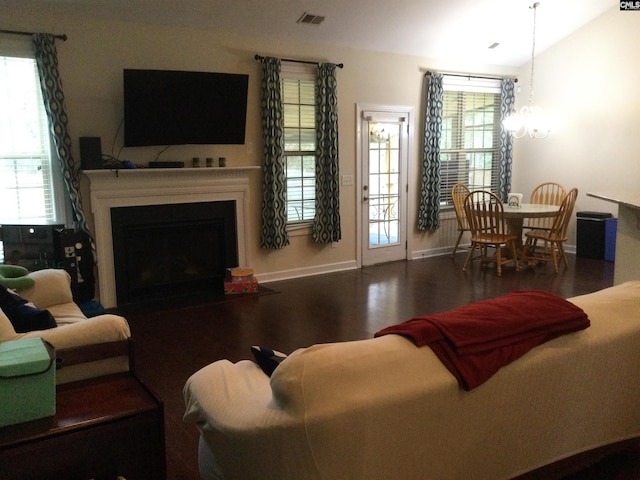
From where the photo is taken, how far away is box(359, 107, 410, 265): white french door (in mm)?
6719

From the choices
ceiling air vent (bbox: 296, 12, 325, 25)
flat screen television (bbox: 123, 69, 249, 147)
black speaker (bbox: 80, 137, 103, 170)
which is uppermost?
ceiling air vent (bbox: 296, 12, 325, 25)

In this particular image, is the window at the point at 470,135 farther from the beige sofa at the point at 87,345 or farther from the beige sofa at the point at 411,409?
the beige sofa at the point at 87,345

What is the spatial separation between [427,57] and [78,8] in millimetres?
4241

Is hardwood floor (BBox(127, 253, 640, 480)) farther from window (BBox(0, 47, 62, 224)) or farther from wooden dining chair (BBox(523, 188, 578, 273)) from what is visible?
window (BBox(0, 47, 62, 224))

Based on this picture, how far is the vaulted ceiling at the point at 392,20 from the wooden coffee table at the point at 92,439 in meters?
3.82

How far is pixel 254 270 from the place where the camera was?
19.6 ft

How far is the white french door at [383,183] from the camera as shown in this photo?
22.0 ft

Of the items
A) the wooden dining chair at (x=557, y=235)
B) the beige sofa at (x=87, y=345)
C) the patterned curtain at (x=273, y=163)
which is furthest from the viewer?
the wooden dining chair at (x=557, y=235)

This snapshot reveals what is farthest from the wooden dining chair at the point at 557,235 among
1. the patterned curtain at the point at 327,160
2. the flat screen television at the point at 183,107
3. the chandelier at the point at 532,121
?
the flat screen television at the point at 183,107

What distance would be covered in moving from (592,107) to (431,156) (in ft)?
7.32

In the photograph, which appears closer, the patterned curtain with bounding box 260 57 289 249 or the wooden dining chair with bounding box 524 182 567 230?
the patterned curtain with bounding box 260 57 289 249

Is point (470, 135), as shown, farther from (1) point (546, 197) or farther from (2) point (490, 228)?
(2) point (490, 228)

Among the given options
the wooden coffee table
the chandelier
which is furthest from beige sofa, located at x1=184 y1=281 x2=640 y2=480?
the chandelier

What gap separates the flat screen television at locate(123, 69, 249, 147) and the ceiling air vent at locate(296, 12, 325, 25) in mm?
820
